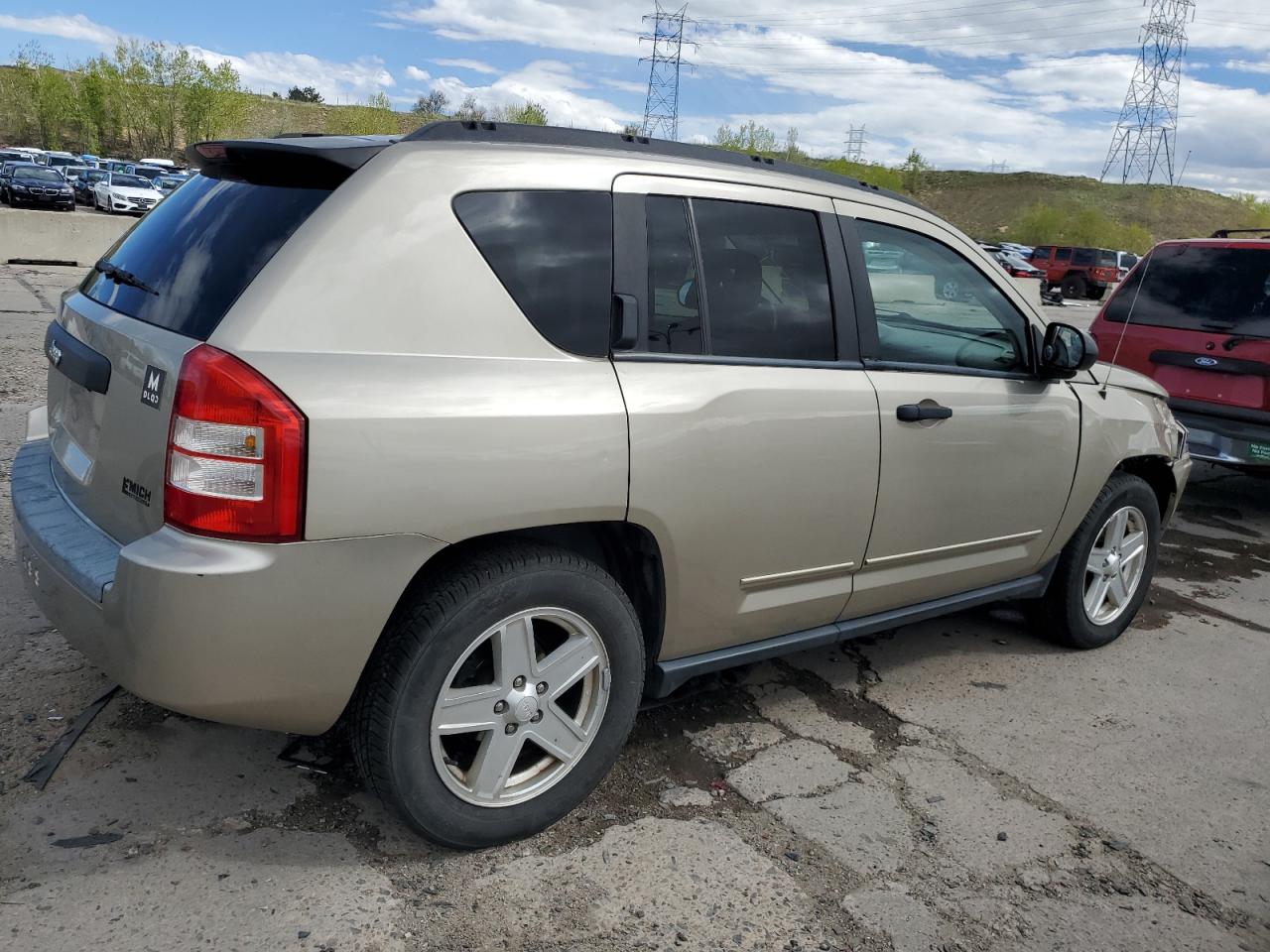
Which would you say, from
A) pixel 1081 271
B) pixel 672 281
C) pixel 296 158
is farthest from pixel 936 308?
pixel 1081 271

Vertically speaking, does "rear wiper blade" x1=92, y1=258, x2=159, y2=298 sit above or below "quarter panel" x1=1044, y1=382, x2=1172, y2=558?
above

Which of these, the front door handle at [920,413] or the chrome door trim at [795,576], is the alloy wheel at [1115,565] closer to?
the front door handle at [920,413]

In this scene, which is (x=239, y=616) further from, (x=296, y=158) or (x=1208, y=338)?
(x=1208, y=338)

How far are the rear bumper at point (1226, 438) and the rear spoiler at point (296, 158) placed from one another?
5.84 metres

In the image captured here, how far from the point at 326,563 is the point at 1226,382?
20.7ft

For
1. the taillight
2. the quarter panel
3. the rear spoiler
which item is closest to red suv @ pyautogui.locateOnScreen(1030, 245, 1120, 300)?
the quarter panel

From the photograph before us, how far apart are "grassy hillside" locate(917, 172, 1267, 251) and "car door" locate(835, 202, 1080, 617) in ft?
397

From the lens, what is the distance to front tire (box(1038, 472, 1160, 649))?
14.6 feet

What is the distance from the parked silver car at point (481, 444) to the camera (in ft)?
7.73

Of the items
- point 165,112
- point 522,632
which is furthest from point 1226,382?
point 165,112

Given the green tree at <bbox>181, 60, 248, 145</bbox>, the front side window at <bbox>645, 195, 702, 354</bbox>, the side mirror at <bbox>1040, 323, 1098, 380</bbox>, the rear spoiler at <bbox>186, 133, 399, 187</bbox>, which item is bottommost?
the side mirror at <bbox>1040, 323, 1098, 380</bbox>

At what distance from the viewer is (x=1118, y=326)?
24.2 feet

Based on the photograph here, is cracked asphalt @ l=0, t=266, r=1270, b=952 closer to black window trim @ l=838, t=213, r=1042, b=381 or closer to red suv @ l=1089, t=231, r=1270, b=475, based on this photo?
black window trim @ l=838, t=213, r=1042, b=381

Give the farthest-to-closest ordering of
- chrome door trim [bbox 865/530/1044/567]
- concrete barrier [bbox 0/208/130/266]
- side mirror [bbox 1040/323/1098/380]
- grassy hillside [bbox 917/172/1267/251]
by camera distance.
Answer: grassy hillside [bbox 917/172/1267/251] → concrete barrier [bbox 0/208/130/266] → side mirror [bbox 1040/323/1098/380] → chrome door trim [bbox 865/530/1044/567]
